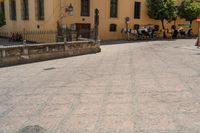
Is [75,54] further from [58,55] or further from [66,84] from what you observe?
[66,84]

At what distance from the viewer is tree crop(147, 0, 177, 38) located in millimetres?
25234

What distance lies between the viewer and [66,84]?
7.16 m

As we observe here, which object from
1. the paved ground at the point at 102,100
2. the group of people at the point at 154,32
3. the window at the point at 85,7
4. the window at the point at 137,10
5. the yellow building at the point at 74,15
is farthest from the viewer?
the window at the point at 137,10

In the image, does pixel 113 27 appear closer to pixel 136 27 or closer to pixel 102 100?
pixel 136 27

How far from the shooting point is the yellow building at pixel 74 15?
20.6 m

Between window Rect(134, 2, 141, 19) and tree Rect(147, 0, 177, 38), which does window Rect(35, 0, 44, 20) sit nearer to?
window Rect(134, 2, 141, 19)

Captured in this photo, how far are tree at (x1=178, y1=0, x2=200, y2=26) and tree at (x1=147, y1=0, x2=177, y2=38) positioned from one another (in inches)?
103

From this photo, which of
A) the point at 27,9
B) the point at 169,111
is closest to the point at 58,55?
the point at 169,111

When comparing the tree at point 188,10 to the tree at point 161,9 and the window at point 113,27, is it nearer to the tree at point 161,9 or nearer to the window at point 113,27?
the tree at point 161,9

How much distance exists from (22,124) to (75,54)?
9.14m

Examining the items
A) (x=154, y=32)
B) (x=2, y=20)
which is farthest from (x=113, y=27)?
(x=2, y=20)

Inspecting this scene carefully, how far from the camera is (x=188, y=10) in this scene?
27.7 metres

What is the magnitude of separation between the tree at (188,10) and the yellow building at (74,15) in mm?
2355

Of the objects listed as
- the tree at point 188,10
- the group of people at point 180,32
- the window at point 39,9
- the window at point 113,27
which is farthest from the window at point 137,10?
the window at point 39,9
